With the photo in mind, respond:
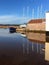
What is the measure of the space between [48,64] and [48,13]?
57.5 ft

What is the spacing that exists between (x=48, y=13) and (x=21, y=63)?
57.5 feet

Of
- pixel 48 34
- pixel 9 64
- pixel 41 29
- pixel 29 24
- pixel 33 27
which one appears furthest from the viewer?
pixel 29 24

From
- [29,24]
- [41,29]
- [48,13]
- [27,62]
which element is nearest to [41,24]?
[41,29]

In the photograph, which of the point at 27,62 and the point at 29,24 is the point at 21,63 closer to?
the point at 27,62

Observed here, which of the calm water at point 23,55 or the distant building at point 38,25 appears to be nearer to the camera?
the calm water at point 23,55

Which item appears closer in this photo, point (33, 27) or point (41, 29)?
point (41, 29)

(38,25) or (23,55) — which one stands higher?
(38,25)

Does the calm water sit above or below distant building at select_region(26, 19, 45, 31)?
below

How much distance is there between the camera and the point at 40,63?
7332 mm

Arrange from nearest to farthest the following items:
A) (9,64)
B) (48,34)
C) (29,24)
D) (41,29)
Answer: (9,64), (48,34), (41,29), (29,24)

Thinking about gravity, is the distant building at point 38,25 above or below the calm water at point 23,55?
above

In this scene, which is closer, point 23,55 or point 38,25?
point 23,55

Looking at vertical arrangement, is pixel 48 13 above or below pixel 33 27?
above

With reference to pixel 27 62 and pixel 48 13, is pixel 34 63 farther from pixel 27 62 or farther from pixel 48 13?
pixel 48 13
